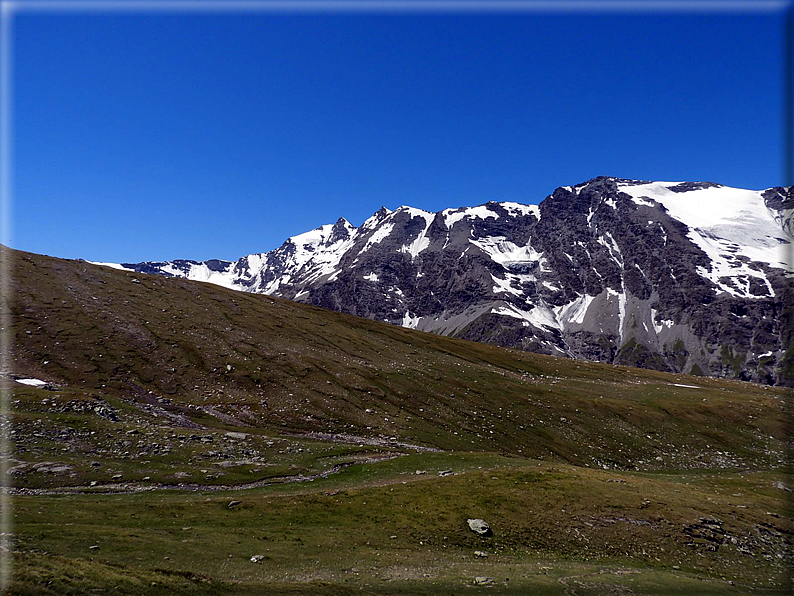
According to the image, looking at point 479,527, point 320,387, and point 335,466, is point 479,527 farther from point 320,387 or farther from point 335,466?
point 320,387

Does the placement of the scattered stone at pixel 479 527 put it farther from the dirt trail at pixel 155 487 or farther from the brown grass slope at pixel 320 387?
the brown grass slope at pixel 320 387

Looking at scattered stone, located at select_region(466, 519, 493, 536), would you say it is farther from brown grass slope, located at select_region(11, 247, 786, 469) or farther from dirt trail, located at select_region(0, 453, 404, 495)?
brown grass slope, located at select_region(11, 247, 786, 469)

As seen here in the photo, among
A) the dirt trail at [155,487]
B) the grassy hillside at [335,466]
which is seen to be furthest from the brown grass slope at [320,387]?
the dirt trail at [155,487]

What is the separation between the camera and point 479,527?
131 feet

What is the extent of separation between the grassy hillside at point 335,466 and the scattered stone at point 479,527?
72cm

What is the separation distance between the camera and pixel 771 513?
148 feet

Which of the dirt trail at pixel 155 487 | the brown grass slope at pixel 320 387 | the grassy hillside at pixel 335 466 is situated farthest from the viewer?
the brown grass slope at pixel 320 387

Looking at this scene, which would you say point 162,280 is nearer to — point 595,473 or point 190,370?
point 190,370

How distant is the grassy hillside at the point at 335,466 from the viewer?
31.3 m

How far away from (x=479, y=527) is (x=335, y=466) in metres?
22.6

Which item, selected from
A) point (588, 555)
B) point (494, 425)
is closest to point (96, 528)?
point (588, 555)

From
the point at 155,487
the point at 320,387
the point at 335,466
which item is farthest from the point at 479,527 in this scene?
the point at 320,387

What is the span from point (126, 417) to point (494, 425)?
60.2 meters

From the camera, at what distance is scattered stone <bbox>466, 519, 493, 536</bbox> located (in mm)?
39562
